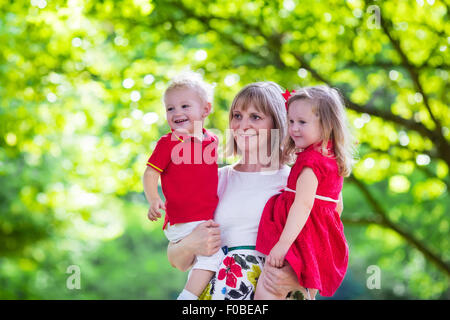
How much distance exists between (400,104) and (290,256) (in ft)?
16.9

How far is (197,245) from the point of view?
7.49 feet

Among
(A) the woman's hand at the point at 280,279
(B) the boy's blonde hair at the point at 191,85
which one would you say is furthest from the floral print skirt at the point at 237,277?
(B) the boy's blonde hair at the point at 191,85

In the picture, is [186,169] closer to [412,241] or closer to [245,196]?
[245,196]

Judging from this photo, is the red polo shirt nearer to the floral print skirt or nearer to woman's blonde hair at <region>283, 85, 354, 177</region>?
the floral print skirt

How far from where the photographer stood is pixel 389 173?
636cm

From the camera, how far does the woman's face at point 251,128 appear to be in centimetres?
232

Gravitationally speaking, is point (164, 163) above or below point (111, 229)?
above

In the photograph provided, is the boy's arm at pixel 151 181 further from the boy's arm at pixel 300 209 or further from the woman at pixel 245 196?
Result: the boy's arm at pixel 300 209

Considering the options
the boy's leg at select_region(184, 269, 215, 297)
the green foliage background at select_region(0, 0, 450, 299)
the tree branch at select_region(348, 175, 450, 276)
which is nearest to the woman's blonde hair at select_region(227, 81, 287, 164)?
the boy's leg at select_region(184, 269, 215, 297)

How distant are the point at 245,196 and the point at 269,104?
1.36 feet

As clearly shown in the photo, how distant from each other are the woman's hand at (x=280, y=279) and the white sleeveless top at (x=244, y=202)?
0.20m

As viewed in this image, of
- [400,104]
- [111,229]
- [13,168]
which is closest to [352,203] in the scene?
[400,104]
